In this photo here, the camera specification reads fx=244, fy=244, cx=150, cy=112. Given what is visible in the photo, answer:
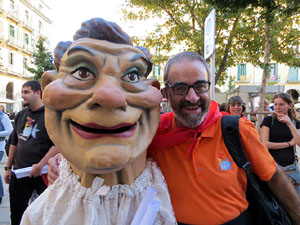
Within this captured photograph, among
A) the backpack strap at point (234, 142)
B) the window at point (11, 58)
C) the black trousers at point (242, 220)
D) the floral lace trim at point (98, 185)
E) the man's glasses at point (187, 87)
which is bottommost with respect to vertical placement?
the black trousers at point (242, 220)

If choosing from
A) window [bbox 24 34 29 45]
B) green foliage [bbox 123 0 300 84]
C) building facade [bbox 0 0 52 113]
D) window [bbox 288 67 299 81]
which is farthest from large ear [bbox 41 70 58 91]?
window [bbox 24 34 29 45]

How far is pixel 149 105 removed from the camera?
3.85ft

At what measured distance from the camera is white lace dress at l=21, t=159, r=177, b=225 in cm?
110

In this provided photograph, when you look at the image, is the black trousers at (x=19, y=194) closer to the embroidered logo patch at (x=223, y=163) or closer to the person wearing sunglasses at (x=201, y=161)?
the person wearing sunglasses at (x=201, y=161)

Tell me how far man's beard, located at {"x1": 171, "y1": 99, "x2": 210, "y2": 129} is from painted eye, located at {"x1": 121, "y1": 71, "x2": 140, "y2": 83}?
16.7 inches

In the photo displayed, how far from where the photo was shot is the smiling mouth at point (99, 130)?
1.05 m

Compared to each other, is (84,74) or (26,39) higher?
(26,39)

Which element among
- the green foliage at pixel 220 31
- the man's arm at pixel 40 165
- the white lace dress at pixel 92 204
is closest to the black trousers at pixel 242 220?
the white lace dress at pixel 92 204

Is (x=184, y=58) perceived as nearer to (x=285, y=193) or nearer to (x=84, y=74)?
(x=84, y=74)

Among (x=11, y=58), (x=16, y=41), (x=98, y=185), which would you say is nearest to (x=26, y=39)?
(x=16, y=41)

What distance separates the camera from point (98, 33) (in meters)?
1.18

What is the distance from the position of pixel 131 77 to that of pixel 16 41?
90.5 ft

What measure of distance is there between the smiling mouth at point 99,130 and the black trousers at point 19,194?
75.0 inches

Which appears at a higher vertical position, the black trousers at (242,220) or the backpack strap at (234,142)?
the backpack strap at (234,142)
